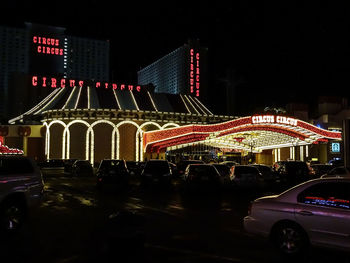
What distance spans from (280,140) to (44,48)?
224ft

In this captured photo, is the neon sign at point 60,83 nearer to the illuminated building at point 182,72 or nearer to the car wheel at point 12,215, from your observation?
the illuminated building at point 182,72

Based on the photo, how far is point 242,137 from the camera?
49875 millimetres

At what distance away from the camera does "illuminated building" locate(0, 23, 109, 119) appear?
2857 inches

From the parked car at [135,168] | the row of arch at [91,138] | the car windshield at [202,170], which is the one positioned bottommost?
the parked car at [135,168]

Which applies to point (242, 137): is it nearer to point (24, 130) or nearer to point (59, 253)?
point (24, 130)

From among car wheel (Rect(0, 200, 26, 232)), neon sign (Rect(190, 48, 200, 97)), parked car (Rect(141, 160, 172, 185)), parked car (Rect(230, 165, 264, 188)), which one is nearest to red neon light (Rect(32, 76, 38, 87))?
neon sign (Rect(190, 48, 200, 97))

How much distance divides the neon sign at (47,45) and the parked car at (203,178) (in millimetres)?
84973

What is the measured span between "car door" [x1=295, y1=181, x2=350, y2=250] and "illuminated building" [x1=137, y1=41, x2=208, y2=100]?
271 feet

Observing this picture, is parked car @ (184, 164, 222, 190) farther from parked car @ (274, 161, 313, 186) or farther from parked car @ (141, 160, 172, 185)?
parked car @ (274, 161, 313, 186)

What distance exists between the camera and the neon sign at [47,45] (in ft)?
321

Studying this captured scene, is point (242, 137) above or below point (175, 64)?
below

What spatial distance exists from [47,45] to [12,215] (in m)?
96.7

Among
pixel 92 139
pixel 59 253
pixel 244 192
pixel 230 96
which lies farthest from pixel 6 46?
pixel 59 253

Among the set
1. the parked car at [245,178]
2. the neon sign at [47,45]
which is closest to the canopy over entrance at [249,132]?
the parked car at [245,178]
